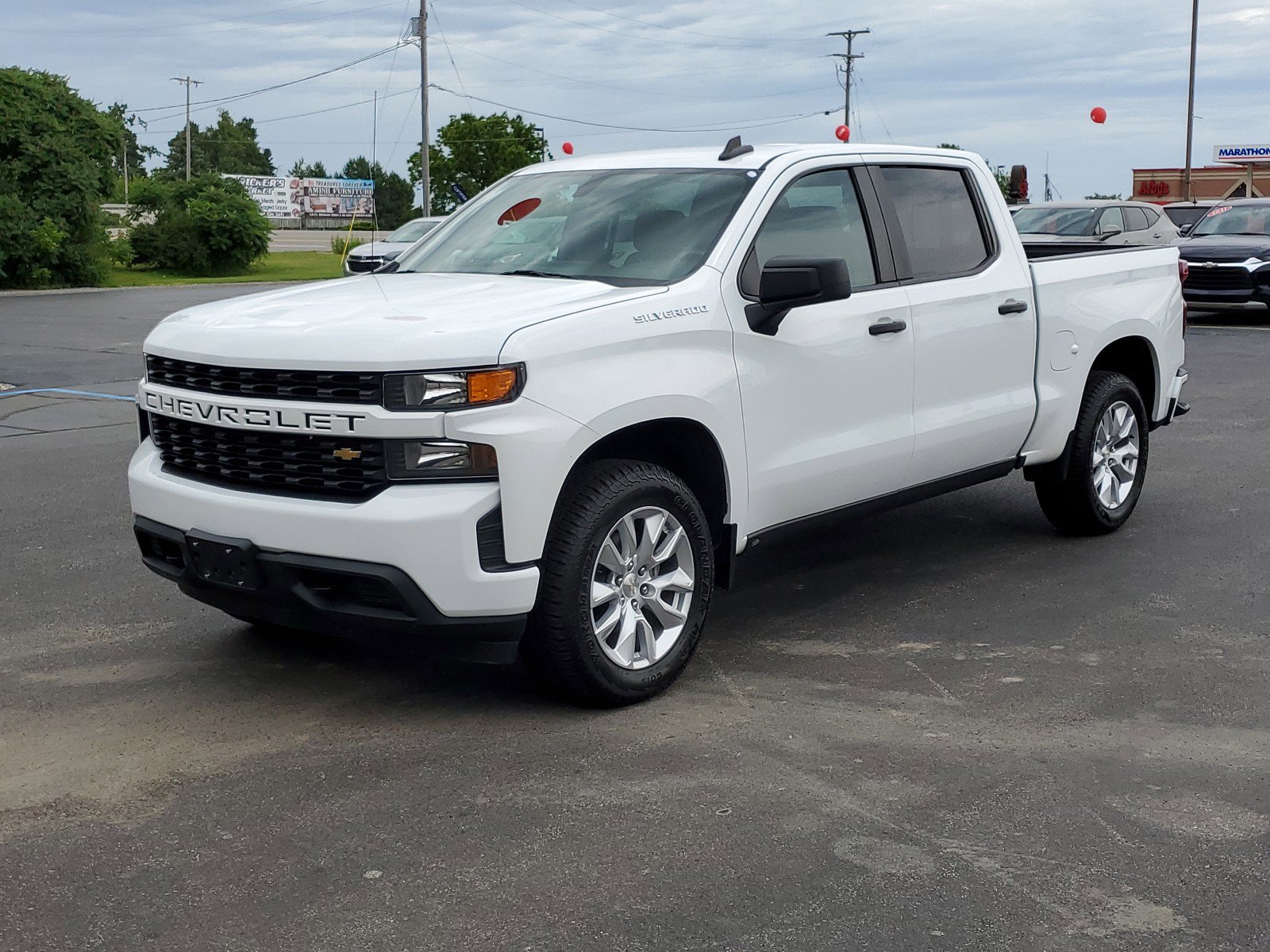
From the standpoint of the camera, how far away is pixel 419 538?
4402mm

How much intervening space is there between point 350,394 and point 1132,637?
3.27 meters

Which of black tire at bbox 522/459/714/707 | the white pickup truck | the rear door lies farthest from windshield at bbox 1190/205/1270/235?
black tire at bbox 522/459/714/707

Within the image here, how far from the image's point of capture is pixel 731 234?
5.41 m

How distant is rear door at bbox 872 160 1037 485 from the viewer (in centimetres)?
612

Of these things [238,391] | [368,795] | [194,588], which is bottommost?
[368,795]

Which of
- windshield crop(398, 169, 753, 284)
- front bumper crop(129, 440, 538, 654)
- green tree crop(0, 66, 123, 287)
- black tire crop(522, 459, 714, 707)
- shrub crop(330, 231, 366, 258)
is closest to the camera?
front bumper crop(129, 440, 538, 654)

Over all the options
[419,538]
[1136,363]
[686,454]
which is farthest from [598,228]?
[1136,363]

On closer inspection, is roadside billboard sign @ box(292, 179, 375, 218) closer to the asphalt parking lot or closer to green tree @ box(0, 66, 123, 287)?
green tree @ box(0, 66, 123, 287)

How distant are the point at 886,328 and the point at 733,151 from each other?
0.93 m

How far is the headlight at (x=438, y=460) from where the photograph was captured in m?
4.45

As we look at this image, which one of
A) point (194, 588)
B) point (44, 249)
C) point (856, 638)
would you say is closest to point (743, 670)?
point (856, 638)

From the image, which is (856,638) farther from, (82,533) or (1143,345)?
(82,533)

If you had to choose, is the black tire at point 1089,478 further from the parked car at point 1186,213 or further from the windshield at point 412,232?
the parked car at point 1186,213

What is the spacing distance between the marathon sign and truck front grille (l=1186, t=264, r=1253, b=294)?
56709 mm
